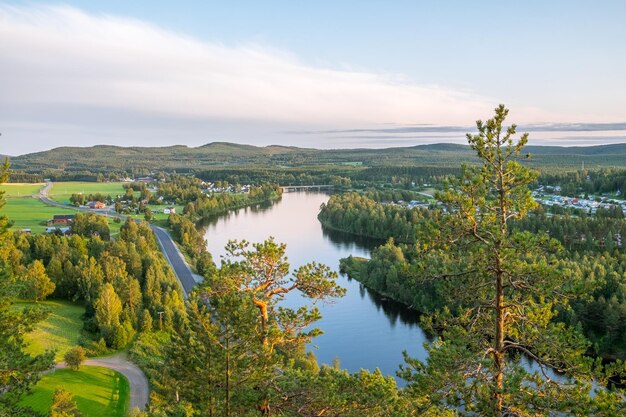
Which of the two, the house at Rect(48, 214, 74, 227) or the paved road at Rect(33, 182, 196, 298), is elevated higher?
the house at Rect(48, 214, 74, 227)

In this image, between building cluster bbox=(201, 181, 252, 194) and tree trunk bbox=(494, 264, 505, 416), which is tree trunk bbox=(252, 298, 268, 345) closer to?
tree trunk bbox=(494, 264, 505, 416)

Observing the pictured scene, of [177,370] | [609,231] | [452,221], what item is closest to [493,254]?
[452,221]

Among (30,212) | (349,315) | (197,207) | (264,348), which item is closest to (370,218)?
(349,315)

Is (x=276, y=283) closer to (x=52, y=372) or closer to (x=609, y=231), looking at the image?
(x=52, y=372)

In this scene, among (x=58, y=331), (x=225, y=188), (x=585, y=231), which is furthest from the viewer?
(x=225, y=188)

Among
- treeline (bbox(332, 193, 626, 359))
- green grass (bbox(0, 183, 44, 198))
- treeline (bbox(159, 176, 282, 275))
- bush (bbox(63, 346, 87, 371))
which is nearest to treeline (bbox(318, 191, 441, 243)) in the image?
treeline (bbox(332, 193, 626, 359))

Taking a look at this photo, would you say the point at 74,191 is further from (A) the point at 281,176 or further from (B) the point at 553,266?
(B) the point at 553,266

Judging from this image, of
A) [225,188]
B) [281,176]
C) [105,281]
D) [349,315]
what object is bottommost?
[349,315]
